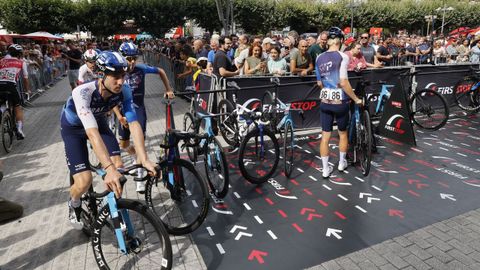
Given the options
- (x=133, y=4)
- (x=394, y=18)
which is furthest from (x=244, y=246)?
(x=394, y=18)

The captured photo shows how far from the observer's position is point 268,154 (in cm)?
627

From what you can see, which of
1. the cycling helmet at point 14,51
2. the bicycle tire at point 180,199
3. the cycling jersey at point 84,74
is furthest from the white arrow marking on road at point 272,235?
the cycling helmet at point 14,51

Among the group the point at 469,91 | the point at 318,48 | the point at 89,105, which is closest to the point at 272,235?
the point at 89,105

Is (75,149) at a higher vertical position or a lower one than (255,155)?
higher

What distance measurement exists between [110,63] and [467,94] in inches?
383

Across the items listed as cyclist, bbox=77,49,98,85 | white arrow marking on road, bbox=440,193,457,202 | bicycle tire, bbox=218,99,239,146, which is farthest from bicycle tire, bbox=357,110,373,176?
cyclist, bbox=77,49,98,85

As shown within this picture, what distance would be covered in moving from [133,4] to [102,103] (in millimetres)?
41075

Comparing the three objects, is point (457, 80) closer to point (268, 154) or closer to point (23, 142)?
point (268, 154)

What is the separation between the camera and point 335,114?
5.32m

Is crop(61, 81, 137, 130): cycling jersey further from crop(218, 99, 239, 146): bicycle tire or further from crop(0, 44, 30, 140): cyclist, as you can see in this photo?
crop(0, 44, 30, 140): cyclist

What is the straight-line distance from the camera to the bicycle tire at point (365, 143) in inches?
212

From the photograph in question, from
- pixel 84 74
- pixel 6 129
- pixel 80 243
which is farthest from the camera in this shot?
pixel 6 129

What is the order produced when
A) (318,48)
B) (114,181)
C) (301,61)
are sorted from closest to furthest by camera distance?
(114,181)
(301,61)
(318,48)

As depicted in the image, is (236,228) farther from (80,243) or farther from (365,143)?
(365,143)
